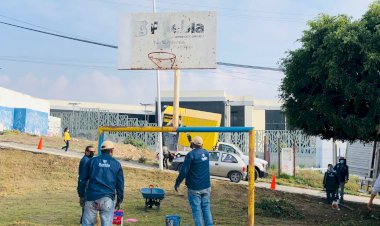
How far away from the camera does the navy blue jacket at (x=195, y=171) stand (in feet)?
29.7

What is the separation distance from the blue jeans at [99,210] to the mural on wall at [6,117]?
33.2m

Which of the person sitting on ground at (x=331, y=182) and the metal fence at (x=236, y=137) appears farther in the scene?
the metal fence at (x=236, y=137)

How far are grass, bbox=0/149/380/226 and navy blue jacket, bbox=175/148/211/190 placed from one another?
3.04m

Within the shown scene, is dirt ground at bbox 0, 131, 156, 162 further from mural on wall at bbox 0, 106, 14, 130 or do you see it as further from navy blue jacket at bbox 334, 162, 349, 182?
navy blue jacket at bbox 334, 162, 349, 182

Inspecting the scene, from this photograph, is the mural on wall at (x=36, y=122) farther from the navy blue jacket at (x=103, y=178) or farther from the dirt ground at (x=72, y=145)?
the navy blue jacket at (x=103, y=178)

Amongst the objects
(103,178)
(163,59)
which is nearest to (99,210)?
(103,178)

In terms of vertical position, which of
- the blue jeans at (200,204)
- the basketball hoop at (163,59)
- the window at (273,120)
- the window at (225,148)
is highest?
the window at (273,120)

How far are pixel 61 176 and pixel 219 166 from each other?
712 centimetres

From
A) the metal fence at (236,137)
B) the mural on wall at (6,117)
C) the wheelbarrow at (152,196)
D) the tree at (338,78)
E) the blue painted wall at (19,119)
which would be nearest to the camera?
the wheelbarrow at (152,196)

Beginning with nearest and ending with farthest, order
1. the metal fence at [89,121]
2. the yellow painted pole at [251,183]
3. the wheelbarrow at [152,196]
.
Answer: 1. the yellow painted pole at [251,183]
2. the wheelbarrow at [152,196]
3. the metal fence at [89,121]

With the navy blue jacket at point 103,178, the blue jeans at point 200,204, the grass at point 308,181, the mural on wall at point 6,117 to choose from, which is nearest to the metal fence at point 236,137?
the grass at point 308,181

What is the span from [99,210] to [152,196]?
5.40 meters

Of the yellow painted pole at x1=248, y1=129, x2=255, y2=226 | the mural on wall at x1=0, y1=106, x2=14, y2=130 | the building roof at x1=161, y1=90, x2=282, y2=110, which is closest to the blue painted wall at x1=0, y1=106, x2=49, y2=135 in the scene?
the mural on wall at x1=0, y1=106, x2=14, y2=130

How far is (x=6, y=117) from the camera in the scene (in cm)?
3962
